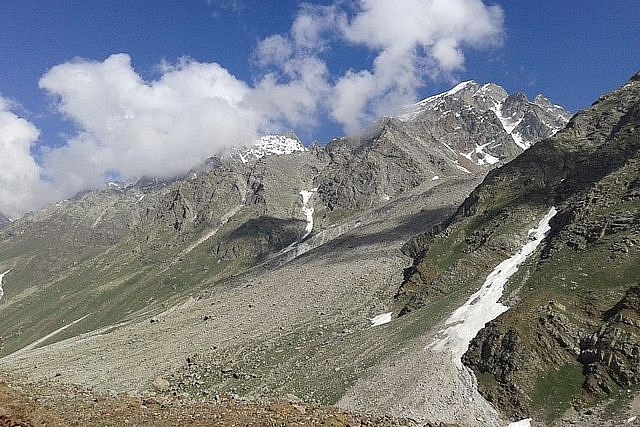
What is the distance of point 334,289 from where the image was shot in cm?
10162

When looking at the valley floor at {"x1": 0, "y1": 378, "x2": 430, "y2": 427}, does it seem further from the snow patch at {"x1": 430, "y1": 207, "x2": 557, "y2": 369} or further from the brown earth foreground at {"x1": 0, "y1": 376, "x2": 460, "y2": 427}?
the snow patch at {"x1": 430, "y1": 207, "x2": 557, "y2": 369}

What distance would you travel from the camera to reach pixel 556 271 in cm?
6919

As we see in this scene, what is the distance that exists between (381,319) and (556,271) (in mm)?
28059

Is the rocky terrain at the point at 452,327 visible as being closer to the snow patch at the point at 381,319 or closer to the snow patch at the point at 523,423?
the snow patch at the point at 523,423

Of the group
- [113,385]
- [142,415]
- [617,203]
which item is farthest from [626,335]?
[113,385]

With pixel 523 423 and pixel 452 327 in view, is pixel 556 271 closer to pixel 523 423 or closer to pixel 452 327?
pixel 452 327

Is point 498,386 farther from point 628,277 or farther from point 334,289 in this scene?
point 334,289

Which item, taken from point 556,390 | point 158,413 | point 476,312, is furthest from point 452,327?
point 158,413

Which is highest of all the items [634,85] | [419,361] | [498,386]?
[634,85]

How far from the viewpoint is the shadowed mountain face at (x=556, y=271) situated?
167ft

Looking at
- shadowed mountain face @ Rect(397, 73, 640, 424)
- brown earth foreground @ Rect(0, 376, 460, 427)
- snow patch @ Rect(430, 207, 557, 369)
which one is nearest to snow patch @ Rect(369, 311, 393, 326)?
shadowed mountain face @ Rect(397, 73, 640, 424)

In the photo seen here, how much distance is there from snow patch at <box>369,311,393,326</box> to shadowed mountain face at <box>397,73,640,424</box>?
10.2ft

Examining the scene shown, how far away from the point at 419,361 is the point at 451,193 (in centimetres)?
13029

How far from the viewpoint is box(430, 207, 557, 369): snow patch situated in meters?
63.0
